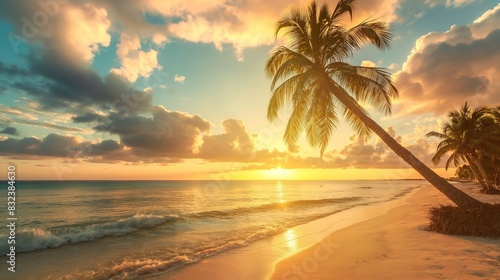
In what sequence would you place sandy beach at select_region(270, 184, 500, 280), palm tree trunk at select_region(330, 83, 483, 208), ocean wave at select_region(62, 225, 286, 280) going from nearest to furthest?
sandy beach at select_region(270, 184, 500, 280)
ocean wave at select_region(62, 225, 286, 280)
palm tree trunk at select_region(330, 83, 483, 208)

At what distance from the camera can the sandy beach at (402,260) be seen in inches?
222

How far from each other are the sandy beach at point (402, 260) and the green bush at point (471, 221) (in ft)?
1.39

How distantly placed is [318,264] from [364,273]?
1.41 metres

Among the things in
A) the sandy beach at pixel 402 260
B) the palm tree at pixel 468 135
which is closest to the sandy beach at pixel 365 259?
the sandy beach at pixel 402 260

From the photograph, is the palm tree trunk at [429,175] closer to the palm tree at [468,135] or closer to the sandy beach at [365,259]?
the sandy beach at [365,259]

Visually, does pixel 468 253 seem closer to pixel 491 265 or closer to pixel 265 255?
pixel 491 265

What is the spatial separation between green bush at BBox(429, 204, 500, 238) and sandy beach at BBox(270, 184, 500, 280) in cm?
42

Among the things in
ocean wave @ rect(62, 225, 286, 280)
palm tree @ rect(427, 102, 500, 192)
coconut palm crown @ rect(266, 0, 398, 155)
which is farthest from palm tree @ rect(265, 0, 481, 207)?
palm tree @ rect(427, 102, 500, 192)

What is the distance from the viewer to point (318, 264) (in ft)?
23.3

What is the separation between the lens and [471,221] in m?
8.51

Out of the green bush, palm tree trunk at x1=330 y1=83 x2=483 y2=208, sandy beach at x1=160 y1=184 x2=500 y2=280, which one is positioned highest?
palm tree trunk at x1=330 y1=83 x2=483 y2=208

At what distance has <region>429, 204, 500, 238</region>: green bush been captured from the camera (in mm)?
8211

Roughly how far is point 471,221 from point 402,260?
13.0 ft

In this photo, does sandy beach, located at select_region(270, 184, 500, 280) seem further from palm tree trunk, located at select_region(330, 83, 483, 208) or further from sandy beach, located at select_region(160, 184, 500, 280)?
palm tree trunk, located at select_region(330, 83, 483, 208)
